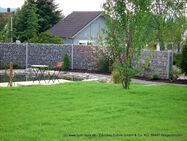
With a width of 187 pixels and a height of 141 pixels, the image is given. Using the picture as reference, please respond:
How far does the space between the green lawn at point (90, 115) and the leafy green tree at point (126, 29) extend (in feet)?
6.47

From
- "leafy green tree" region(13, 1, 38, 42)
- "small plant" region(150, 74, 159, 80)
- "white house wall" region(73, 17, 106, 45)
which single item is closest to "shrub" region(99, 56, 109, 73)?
"small plant" region(150, 74, 159, 80)

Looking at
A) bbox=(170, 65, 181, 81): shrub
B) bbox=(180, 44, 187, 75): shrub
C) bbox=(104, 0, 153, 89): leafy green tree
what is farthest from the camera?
bbox=(170, 65, 181, 81): shrub

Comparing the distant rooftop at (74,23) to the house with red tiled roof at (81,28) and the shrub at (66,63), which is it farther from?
the shrub at (66,63)

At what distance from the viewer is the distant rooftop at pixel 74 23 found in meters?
41.1

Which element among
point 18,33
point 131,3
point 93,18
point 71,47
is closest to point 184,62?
point 131,3

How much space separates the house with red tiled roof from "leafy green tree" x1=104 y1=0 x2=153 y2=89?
24.5 m

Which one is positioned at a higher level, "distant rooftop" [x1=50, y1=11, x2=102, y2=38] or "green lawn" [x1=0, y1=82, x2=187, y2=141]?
"distant rooftop" [x1=50, y1=11, x2=102, y2=38]

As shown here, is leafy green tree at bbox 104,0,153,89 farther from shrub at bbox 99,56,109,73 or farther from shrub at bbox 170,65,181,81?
shrub at bbox 99,56,109,73

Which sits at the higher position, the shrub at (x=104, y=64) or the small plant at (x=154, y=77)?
the shrub at (x=104, y=64)

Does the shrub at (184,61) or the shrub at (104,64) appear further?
the shrub at (104,64)

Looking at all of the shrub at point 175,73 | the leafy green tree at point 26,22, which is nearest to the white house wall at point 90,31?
the leafy green tree at point 26,22

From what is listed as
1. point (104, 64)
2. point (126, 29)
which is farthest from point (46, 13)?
point (126, 29)

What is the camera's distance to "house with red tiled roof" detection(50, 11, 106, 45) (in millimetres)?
40906

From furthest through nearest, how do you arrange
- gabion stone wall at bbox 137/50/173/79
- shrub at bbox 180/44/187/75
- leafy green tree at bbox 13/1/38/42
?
leafy green tree at bbox 13/1/38/42 < gabion stone wall at bbox 137/50/173/79 < shrub at bbox 180/44/187/75
